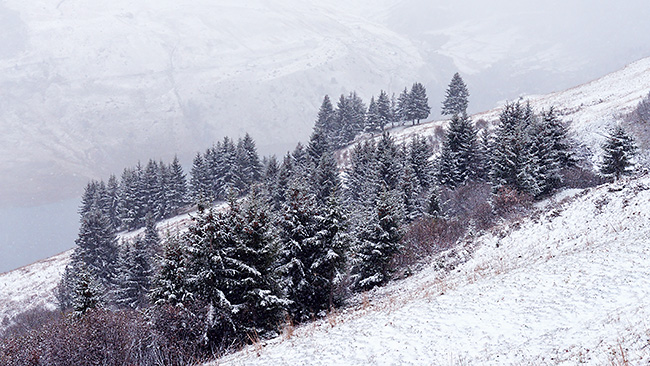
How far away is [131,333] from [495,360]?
12858 mm

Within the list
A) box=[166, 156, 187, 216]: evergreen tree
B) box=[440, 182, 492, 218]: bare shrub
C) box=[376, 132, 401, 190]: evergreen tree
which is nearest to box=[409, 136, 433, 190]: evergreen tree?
box=[376, 132, 401, 190]: evergreen tree

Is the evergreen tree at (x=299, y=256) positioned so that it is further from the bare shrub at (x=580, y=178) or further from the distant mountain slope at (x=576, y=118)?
the distant mountain slope at (x=576, y=118)

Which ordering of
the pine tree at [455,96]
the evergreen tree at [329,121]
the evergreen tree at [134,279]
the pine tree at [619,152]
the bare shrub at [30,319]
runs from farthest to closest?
the evergreen tree at [329,121] < the pine tree at [455,96] < the bare shrub at [30,319] < the evergreen tree at [134,279] < the pine tree at [619,152]

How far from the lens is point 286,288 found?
21.7 metres

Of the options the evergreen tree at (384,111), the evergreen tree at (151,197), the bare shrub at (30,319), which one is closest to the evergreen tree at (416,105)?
the evergreen tree at (384,111)

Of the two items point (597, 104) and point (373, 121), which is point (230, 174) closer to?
point (373, 121)

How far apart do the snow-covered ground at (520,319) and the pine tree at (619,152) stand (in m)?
19.6

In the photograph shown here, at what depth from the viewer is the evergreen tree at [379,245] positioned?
2436 cm

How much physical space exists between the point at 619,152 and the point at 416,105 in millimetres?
64667

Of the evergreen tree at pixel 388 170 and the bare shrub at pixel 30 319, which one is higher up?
the evergreen tree at pixel 388 170

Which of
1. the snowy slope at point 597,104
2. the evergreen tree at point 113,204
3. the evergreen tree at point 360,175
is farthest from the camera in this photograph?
the evergreen tree at point 113,204

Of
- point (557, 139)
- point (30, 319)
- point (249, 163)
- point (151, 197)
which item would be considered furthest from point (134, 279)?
point (557, 139)

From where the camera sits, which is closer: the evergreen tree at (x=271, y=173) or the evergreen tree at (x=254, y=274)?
the evergreen tree at (x=254, y=274)

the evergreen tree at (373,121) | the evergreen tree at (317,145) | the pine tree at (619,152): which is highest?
the evergreen tree at (373,121)
